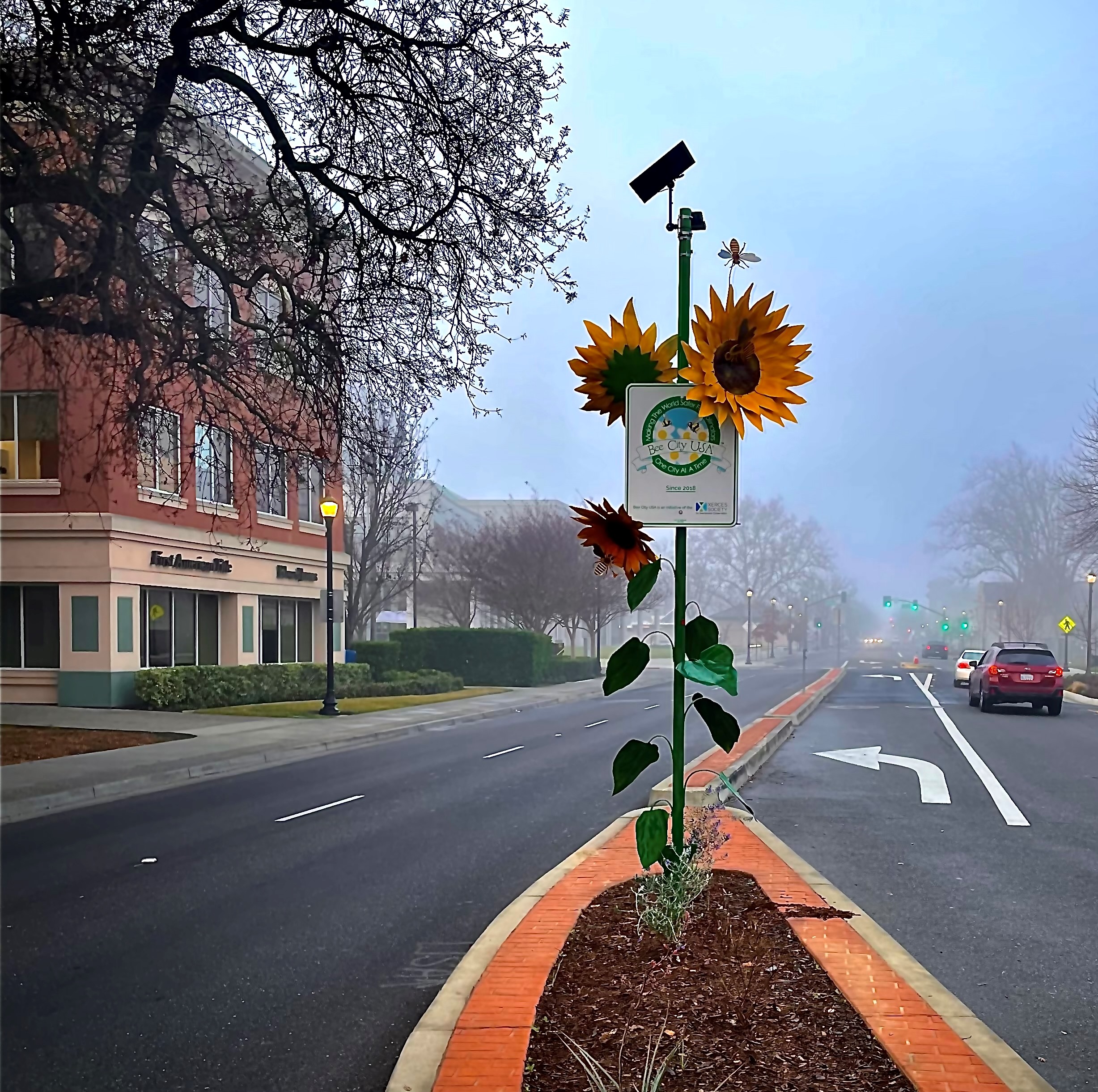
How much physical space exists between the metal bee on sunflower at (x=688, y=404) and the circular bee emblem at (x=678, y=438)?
1 cm

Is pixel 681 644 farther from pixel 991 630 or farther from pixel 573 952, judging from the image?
pixel 991 630

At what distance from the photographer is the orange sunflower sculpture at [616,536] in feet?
17.0

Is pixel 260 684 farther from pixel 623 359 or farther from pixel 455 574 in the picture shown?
pixel 455 574

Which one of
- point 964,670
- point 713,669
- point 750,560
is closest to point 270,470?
point 713,669

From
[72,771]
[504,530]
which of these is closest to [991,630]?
[504,530]

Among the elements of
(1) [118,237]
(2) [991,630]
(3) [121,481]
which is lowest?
(2) [991,630]

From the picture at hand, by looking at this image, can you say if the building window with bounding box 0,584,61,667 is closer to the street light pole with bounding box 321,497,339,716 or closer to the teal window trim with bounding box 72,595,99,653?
the teal window trim with bounding box 72,595,99,653

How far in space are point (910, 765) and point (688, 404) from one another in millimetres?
12508

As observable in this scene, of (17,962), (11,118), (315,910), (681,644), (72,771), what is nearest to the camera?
(681,644)

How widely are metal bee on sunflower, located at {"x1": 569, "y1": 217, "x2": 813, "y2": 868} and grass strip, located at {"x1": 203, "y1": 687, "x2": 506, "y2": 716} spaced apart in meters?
21.7

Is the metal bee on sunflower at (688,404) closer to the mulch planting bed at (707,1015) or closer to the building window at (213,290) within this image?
the mulch planting bed at (707,1015)

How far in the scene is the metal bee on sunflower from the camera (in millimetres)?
5078

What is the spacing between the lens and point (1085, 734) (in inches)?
857

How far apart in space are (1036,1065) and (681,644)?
7.86ft
